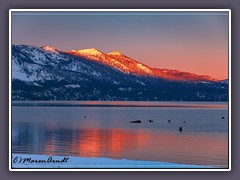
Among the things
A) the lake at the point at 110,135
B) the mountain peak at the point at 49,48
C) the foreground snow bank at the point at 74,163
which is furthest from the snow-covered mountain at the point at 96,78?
the foreground snow bank at the point at 74,163

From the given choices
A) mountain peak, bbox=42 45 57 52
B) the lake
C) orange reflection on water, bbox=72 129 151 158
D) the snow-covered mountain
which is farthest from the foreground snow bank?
mountain peak, bbox=42 45 57 52

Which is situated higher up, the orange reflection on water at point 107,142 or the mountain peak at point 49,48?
the mountain peak at point 49,48

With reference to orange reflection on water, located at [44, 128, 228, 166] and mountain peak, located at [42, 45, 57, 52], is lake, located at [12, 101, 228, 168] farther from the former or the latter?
mountain peak, located at [42, 45, 57, 52]

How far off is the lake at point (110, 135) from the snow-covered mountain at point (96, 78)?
0.27 m

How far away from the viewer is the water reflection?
38.1 feet

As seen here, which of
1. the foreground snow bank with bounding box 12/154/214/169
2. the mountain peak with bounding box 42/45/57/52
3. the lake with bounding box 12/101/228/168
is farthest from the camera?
the mountain peak with bounding box 42/45/57/52

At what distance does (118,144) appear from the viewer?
510 inches

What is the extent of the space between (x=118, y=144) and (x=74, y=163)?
6.01 feet

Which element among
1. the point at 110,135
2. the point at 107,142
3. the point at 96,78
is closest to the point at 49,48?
the point at 96,78

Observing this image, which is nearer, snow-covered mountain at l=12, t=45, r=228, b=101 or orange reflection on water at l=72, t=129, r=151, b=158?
orange reflection on water at l=72, t=129, r=151, b=158

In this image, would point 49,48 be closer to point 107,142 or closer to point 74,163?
point 74,163

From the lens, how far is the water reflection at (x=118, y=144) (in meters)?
11.6

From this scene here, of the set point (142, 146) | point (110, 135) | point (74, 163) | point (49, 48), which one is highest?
point (49, 48)

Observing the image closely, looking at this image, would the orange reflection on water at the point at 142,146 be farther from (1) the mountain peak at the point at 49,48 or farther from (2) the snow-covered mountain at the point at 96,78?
(1) the mountain peak at the point at 49,48
